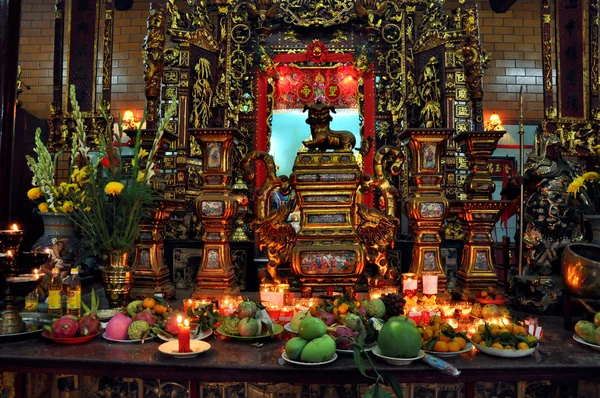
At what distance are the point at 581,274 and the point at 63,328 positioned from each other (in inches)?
93.6

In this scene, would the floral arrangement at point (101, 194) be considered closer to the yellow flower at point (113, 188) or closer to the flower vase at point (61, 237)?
the yellow flower at point (113, 188)

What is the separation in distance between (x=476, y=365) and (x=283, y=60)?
201 inches

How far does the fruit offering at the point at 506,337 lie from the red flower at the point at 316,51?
15.7 ft

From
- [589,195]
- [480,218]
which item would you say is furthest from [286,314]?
[589,195]

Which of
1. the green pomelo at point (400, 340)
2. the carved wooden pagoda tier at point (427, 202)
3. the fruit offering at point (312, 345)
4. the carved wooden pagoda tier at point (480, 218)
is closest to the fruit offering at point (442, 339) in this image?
the green pomelo at point (400, 340)

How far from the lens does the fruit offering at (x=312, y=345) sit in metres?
1.57

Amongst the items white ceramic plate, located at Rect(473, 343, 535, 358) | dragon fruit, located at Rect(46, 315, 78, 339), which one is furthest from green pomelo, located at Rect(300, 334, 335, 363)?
dragon fruit, located at Rect(46, 315, 78, 339)

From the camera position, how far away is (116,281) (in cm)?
246

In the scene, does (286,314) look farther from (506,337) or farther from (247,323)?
(506,337)

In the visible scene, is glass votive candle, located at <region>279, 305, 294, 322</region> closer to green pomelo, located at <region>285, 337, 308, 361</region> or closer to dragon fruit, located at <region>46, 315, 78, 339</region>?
green pomelo, located at <region>285, 337, 308, 361</region>

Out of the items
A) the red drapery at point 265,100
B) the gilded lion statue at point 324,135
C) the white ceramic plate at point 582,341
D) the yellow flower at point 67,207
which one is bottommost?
the white ceramic plate at point 582,341

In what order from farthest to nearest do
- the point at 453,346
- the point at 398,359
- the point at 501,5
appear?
the point at 501,5, the point at 453,346, the point at 398,359

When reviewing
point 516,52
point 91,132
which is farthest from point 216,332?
point 516,52

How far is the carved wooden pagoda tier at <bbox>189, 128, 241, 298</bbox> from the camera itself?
283cm
